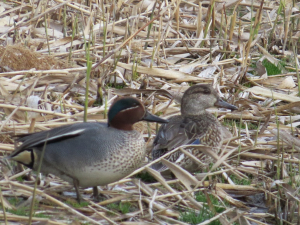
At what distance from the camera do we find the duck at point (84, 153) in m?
3.54

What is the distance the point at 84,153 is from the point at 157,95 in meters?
2.16

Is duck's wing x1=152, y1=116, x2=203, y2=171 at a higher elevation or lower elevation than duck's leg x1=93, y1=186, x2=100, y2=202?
higher

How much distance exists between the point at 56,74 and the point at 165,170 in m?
1.58

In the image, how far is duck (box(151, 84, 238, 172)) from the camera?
14.8 feet

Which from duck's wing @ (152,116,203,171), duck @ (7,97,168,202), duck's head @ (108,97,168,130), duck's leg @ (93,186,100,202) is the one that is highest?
duck's head @ (108,97,168,130)

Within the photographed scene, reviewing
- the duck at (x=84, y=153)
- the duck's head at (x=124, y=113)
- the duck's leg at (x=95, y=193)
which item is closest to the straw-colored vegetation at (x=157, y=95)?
the duck's leg at (x=95, y=193)

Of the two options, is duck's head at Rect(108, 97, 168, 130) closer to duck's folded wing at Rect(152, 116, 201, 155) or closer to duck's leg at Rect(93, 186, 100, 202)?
duck's leg at Rect(93, 186, 100, 202)

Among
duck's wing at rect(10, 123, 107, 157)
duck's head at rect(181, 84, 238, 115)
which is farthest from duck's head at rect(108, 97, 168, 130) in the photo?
duck's head at rect(181, 84, 238, 115)

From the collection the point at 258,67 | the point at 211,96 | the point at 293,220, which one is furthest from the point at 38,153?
the point at 258,67

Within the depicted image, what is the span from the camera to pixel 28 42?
19.7 feet

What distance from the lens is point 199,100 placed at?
17.0 feet

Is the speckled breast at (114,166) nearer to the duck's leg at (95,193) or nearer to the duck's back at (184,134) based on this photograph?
the duck's leg at (95,193)

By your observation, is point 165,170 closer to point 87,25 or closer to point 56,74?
point 56,74

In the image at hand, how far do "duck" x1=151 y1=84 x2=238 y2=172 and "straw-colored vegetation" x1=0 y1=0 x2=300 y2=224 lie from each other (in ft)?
0.52
